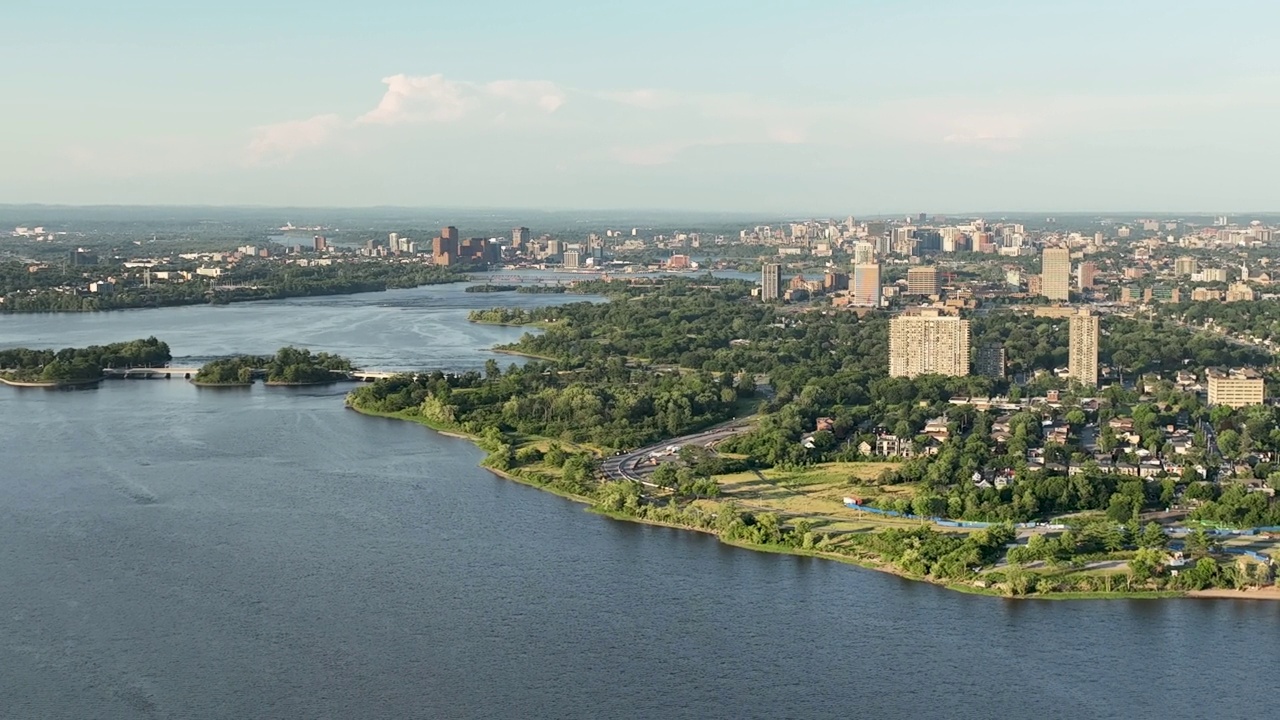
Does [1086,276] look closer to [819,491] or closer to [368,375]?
[368,375]

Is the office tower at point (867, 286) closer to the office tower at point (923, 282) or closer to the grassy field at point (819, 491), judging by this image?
the office tower at point (923, 282)

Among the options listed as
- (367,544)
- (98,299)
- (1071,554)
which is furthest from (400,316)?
(1071,554)

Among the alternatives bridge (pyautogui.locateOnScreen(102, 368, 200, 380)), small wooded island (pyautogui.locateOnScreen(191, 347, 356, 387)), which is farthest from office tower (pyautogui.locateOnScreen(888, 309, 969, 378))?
bridge (pyautogui.locateOnScreen(102, 368, 200, 380))

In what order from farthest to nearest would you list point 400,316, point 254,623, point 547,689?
point 400,316
point 254,623
point 547,689

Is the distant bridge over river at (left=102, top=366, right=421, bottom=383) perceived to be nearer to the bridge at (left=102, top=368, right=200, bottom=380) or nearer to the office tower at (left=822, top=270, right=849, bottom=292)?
the bridge at (left=102, top=368, right=200, bottom=380)

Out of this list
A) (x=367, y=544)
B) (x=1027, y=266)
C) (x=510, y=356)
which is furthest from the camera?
(x=1027, y=266)

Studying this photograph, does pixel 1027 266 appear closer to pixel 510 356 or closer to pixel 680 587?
pixel 510 356

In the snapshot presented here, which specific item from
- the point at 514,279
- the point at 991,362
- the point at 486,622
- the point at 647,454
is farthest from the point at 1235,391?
the point at 514,279
